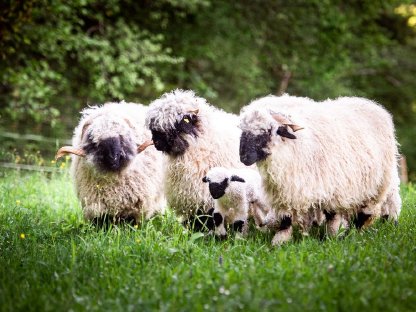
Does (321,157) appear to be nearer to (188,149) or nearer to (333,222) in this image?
(333,222)

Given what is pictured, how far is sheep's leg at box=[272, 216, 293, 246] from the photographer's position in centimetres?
531

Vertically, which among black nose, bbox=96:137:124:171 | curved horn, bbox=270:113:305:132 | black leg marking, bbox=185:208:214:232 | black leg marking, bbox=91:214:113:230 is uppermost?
curved horn, bbox=270:113:305:132

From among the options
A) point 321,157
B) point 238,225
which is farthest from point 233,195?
point 321,157

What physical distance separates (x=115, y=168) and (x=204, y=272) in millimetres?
2303

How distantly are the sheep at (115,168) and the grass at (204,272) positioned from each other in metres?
0.45

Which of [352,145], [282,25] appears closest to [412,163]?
[282,25]

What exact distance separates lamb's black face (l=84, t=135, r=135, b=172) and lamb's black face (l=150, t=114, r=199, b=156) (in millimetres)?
404

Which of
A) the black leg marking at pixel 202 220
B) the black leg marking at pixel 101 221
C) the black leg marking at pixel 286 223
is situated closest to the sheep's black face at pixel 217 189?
the black leg marking at pixel 202 220

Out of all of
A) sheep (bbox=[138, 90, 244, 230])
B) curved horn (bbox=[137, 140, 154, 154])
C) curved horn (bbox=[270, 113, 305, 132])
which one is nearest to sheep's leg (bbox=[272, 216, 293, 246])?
sheep (bbox=[138, 90, 244, 230])

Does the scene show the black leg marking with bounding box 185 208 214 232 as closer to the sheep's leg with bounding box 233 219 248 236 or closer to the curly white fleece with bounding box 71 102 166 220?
the sheep's leg with bounding box 233 219 248 236

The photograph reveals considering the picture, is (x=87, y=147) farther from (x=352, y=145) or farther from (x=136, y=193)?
(x=352, y=145)

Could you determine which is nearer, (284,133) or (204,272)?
(204,272)

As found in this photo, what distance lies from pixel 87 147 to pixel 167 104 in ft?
3.47

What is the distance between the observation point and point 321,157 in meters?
5.55
